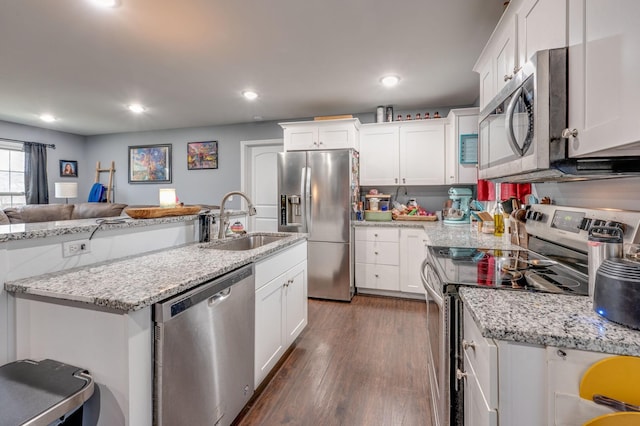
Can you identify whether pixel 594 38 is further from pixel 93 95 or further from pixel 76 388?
pixel 93 95

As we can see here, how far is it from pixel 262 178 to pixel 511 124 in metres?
3.93

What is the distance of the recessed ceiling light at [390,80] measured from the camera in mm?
2997

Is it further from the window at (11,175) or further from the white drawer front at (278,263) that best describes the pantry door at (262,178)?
the window at (11,175)

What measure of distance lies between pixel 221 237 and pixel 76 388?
1330mm

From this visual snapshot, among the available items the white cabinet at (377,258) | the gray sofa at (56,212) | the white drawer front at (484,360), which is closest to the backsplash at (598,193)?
the white drawer front at (484,360)

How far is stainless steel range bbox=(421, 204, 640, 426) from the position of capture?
1.13 metres

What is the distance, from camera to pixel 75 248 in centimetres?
141

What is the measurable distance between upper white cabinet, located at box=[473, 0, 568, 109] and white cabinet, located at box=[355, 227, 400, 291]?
1852 millimetres

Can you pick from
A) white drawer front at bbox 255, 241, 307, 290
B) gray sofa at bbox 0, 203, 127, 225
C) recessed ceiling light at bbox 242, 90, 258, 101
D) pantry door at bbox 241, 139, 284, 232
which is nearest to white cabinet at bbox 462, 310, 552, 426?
white drawer front at bbox 255, 241, 307, 290

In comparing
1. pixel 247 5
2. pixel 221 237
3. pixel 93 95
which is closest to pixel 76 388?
pixel 221 237

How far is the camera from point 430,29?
2180 millimetres

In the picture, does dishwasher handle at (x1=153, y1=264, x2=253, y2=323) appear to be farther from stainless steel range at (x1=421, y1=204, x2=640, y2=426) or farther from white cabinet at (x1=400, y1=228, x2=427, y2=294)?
white cabinet at (x1=400, y1=228, x2=427, y2=294)

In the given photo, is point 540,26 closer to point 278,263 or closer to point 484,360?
point 484,360

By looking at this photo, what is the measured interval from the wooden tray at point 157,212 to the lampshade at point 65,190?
175 inches
